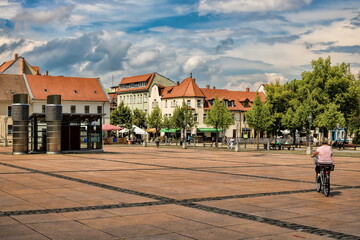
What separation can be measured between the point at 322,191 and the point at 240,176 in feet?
16.8

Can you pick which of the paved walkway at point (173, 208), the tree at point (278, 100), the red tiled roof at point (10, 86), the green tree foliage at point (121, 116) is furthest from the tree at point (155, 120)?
the paved walkway at point (173, 208)

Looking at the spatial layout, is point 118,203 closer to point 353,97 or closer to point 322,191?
point 322,191

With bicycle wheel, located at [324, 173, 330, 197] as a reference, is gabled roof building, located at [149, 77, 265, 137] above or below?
above

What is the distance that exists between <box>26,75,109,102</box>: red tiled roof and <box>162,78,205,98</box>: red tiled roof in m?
15.5

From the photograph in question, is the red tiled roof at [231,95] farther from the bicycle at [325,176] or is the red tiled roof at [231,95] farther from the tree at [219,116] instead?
the bicycle at [325,176]

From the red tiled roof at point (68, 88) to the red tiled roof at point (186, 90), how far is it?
15501mm

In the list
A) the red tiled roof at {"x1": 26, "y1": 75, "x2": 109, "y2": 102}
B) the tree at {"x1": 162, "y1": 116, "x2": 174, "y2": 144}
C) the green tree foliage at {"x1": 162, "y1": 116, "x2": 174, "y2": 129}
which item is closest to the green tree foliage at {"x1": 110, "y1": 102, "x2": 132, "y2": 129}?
the red tiled roof at {"x1": 26, "y1": 75, "x2": 109, "y2": 102}

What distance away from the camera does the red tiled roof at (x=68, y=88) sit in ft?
262

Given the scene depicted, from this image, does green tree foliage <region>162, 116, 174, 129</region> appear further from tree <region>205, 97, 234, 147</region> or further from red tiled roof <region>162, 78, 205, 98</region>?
tree <region>205, 97, 234, 147</region>

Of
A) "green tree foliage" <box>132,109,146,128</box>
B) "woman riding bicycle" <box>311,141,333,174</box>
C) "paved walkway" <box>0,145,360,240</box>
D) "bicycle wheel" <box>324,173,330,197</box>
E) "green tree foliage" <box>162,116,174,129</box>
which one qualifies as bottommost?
"paved walkway" <box>0,145,360,240</box>

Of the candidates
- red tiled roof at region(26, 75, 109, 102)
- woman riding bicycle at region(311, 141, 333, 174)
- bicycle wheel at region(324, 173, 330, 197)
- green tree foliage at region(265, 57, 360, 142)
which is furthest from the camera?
red tiled roof at region(26, 75, 109, 102)

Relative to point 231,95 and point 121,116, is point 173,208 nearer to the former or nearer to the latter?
point 121,116

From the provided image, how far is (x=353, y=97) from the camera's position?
7331cm

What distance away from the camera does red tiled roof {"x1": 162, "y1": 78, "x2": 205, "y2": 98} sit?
93.4 m
